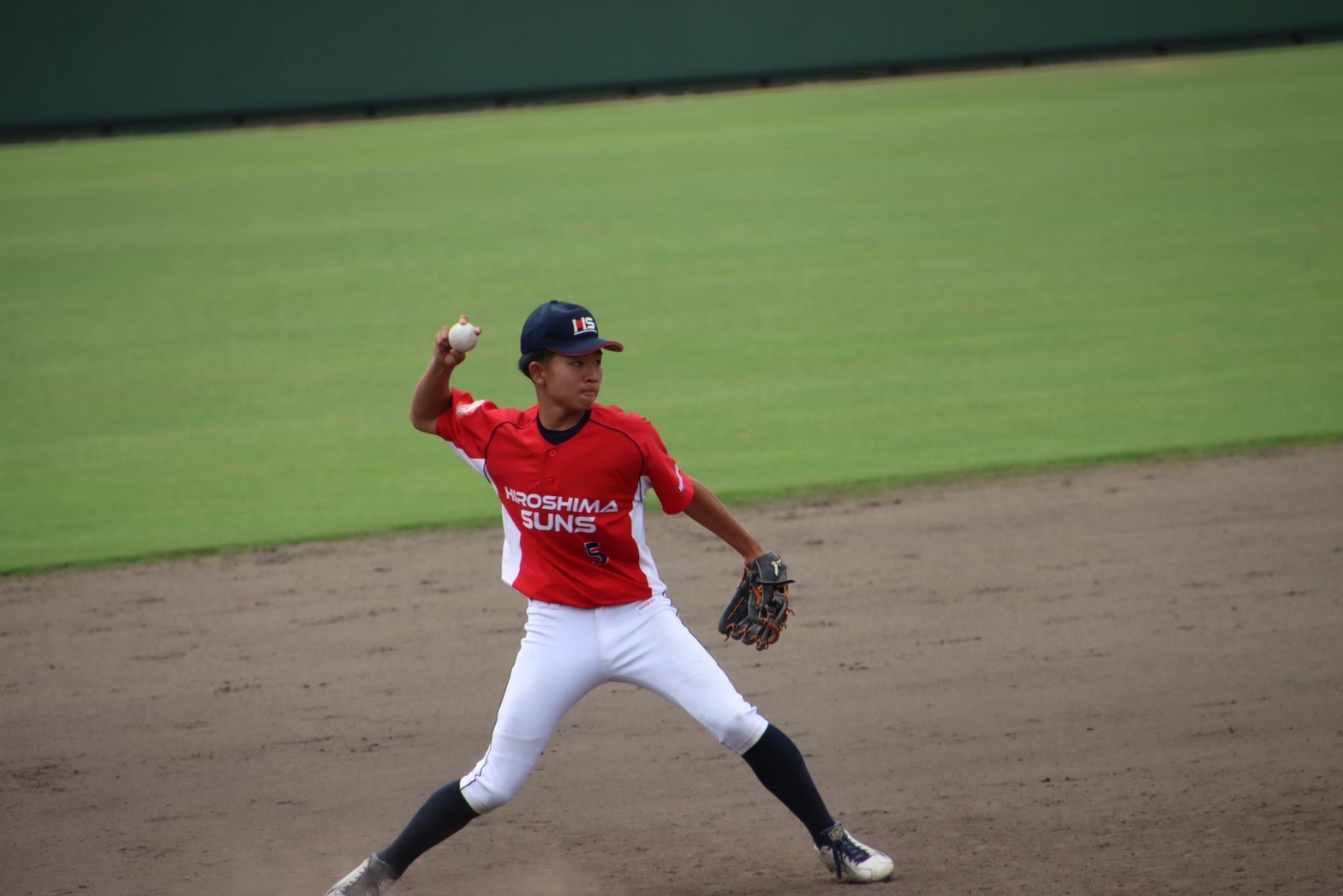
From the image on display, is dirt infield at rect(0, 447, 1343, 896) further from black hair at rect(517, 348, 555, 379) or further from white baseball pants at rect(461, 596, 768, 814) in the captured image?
black hair at rect(517, 348, 555, 379)

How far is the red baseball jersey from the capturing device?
12.1ft

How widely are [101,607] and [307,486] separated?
1.98 metres

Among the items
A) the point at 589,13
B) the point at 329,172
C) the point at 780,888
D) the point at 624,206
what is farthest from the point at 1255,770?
the point at 589,13

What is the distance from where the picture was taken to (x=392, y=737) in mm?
5164

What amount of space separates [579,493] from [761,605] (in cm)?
63

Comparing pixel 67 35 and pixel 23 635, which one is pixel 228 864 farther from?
pixel 67 35

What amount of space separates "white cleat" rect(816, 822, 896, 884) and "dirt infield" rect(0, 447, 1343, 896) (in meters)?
0.05

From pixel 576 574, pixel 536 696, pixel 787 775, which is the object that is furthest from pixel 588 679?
pixel 787 775

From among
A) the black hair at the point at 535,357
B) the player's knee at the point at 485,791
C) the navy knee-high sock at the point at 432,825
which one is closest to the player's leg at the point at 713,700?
the player's knee at the point at 485,791

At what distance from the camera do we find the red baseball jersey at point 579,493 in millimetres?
3688

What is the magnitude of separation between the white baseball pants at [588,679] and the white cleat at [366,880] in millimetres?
341

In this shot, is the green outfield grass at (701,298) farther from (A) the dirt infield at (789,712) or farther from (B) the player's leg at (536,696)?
(B) the player's leg at (536,696)

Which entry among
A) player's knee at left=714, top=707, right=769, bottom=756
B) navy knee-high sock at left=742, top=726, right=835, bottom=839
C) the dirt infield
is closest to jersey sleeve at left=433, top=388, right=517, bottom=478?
player's knee at left=714, top=707, right=769, bottom=756

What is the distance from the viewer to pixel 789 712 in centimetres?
526
